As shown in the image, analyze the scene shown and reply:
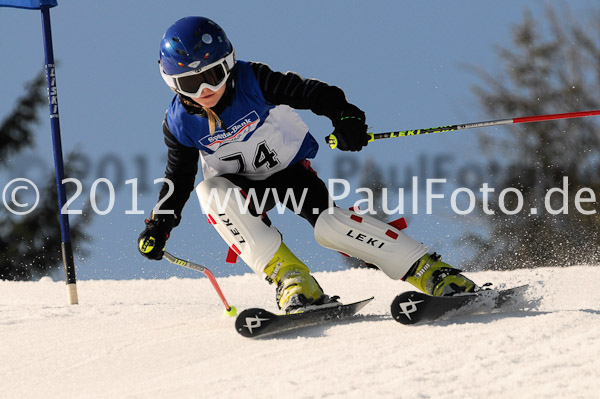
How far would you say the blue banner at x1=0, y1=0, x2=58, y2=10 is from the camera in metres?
6.20

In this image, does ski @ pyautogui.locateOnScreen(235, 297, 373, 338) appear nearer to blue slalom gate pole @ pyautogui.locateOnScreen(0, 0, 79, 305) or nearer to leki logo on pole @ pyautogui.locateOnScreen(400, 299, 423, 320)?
leki logo on pole @ pyautogui.locateOnScreen(400, 299, 423, 320)

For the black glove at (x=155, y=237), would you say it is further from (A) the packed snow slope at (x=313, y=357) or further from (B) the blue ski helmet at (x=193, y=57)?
(B) the blue ski helmet at (x=193, y=57)

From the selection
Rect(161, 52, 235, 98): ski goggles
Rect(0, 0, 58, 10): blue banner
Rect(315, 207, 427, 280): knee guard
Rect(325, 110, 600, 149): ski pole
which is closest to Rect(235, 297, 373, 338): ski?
Rect(315, 207, 427, 280): knee guard

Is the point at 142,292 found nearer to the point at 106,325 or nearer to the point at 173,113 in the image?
the point at 106,325

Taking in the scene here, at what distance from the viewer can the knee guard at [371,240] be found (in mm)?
3520

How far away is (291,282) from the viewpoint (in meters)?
3.56

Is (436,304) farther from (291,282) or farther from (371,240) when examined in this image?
(291,282)

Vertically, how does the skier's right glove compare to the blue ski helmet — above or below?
below

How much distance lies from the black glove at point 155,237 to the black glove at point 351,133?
106 centimetres

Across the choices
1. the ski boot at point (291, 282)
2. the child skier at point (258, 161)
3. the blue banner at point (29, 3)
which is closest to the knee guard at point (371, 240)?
the child skier at point (258, 161)

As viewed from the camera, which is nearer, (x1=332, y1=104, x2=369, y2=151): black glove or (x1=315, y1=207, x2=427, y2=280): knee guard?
(x1=332, y1=104, x2=369, y2=151): black glove

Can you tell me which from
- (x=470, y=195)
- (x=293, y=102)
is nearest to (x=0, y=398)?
(x=293, y=102)

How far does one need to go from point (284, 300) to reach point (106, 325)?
115 cm

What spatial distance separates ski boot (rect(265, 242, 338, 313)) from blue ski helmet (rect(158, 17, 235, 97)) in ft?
3.03
